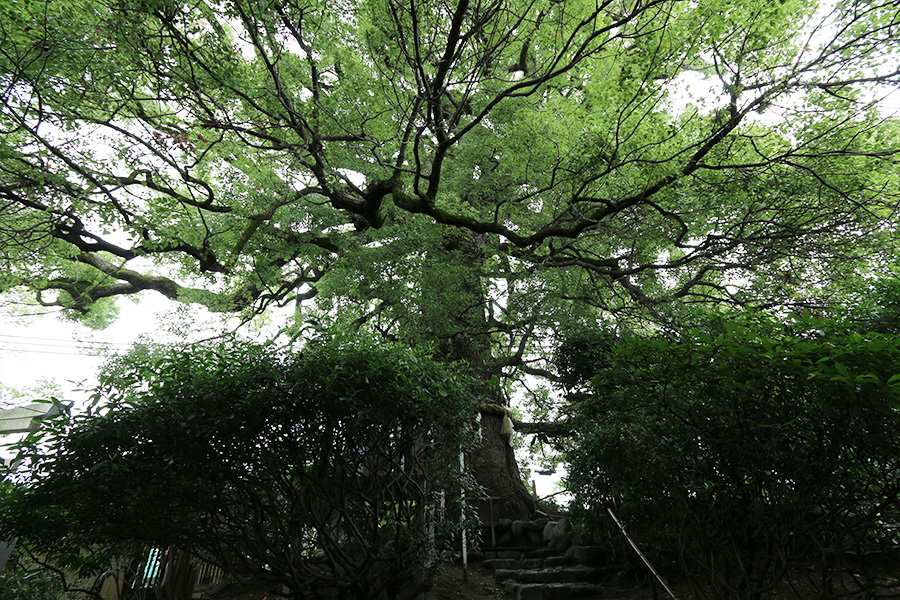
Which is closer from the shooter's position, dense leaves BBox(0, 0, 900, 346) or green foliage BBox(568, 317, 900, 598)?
green foliage BBox(568, 317, 900, 598)

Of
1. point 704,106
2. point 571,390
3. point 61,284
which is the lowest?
point 571,390

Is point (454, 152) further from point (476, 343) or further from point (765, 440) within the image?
point (765, 440)

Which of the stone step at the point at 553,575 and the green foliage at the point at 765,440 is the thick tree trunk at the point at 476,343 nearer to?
the stone step at the point at 553,575

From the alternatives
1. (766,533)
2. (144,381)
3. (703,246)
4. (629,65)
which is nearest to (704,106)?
(629,65)

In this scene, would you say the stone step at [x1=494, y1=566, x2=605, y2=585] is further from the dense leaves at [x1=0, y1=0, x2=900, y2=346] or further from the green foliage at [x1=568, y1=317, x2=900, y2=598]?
the dense leaves at [x1=0, y1=0, x2=900, y2=346]

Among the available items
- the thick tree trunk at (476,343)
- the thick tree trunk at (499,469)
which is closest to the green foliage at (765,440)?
the thick tree trunk at (476,343)

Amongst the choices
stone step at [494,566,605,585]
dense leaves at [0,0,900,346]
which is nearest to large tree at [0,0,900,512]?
dense leaves at [0,0,900,346]

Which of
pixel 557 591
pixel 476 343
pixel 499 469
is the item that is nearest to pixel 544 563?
pixel 557 591

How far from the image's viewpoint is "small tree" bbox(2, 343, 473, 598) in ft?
12.0

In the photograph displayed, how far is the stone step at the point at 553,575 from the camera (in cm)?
539

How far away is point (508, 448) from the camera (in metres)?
8.43

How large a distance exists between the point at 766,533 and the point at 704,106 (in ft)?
18.2

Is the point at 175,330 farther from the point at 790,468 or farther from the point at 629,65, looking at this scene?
the point at 790,468

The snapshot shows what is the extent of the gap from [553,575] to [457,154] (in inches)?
297
